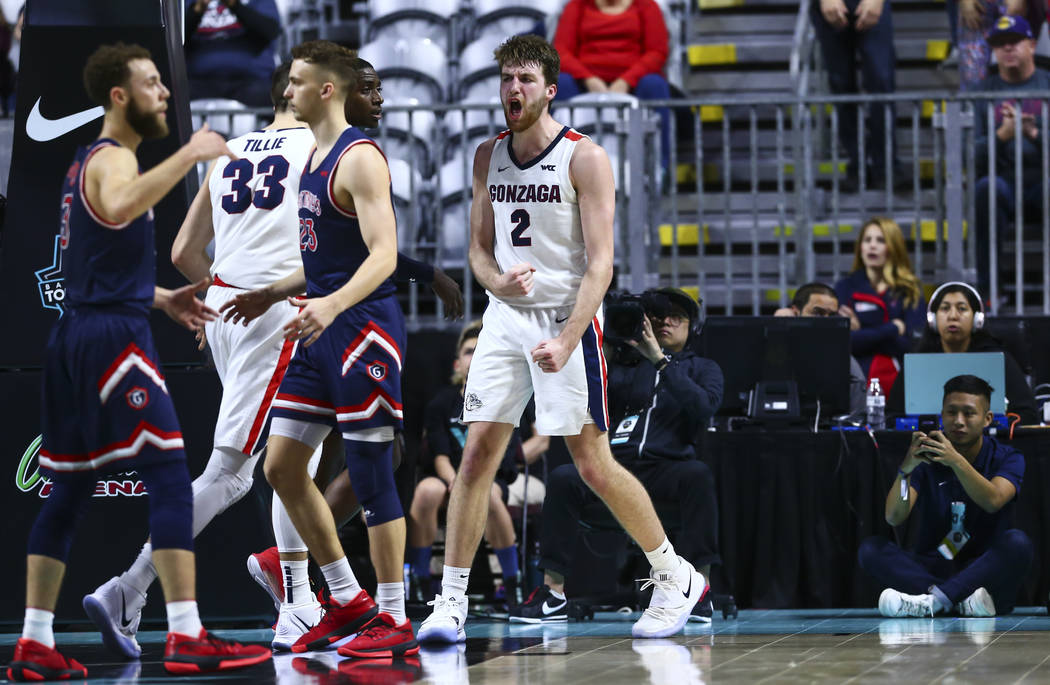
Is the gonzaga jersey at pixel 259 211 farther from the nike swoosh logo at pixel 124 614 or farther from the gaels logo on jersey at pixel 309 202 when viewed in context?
the nike swoosh logo at pixel 124 614

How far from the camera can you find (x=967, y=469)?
693 centimetres

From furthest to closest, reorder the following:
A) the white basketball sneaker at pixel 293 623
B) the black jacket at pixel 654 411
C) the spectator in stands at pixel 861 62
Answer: the spectator in stands at pixel 861 62 → the black jacket at pixel 654 411 → the white basketball sneaker at pixel 293 623

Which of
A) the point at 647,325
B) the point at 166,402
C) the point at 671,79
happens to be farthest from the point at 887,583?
the point at 671,79

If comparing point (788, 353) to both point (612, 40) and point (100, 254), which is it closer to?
point (612, 40)

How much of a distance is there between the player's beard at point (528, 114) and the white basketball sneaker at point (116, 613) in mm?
2195

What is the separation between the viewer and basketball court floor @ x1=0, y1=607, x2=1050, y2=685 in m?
4.39

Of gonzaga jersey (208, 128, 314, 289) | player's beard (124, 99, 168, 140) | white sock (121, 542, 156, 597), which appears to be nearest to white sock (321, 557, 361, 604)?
white sock (121, 542, 156, 597)

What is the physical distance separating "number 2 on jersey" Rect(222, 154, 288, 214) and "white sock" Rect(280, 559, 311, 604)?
1337mm

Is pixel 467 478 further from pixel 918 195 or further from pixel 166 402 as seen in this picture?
pixel 918 195

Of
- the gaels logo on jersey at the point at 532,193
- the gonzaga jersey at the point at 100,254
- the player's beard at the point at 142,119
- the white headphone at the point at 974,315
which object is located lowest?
the white headphone at the point at 974,315

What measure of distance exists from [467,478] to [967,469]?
108 inches

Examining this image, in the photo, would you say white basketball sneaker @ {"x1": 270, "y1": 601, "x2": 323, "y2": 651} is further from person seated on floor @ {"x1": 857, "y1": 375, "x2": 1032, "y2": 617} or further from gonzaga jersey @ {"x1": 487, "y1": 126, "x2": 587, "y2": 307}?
person seated on floor @ {"x1": 857, "y1": 375, "x2": 1032, "y2": 617}

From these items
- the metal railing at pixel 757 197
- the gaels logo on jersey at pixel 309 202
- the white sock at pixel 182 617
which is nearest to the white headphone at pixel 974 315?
the metal railing at pixel 757 197

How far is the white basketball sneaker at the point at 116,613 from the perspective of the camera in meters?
4.76
